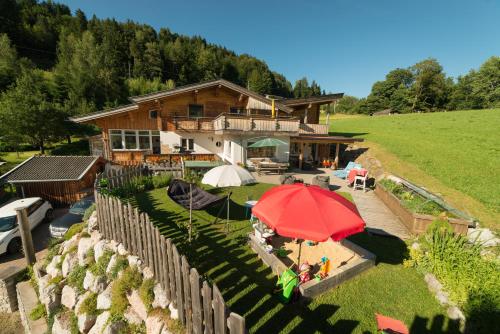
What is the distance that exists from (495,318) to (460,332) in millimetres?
604

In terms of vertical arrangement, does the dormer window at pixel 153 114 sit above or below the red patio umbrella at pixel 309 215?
above

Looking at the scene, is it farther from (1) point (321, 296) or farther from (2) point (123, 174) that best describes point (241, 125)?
(1) point (321, 296)

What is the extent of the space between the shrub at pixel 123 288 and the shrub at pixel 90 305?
30.3 inches

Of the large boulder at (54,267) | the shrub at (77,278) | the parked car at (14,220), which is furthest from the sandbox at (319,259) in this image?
the parked car at (14,220)

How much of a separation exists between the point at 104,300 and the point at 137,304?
1.21 m

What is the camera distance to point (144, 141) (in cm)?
1998

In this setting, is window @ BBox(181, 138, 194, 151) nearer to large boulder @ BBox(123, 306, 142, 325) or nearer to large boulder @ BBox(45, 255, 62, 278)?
large boulder @ BBox(45, 255, 62, 278)

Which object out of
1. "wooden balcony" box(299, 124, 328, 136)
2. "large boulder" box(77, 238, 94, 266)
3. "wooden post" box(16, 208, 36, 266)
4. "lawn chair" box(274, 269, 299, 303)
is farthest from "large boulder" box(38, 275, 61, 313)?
"wooden balcony" box(299, 124, 328, 136)

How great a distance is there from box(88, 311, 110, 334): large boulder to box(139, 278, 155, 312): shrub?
4.00 feet

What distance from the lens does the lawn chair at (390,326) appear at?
136 inches

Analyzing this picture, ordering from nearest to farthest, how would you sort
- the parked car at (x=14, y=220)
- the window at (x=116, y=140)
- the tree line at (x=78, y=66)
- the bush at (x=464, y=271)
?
1. the bush at (x=464, y=271)
2. the parked car at (x=14, y=220)
3. the window at (x=116, y=140)
4. the tree line at (x=78, y=66)

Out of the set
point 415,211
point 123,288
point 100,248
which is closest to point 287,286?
point 123,288

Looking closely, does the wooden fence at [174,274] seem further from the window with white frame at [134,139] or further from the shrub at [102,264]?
the window with white frame at [134,139]

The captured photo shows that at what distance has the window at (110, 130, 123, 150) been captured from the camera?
62.4ft
